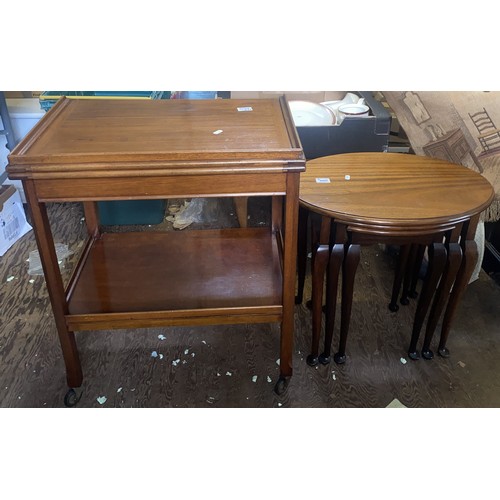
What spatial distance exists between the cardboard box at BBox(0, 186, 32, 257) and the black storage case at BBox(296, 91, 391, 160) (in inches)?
53.9

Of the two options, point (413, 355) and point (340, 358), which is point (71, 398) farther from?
point (413, 355)

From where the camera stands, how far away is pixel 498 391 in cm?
168

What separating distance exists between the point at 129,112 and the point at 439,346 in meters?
1.31

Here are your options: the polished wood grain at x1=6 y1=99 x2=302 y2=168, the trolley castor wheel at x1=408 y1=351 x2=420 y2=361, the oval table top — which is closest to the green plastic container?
the polished wood grain at x1=6 y1=99 x2=302 y2=168

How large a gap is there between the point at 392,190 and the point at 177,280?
74cm

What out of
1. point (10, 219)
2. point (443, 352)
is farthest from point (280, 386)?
point (10, 219)

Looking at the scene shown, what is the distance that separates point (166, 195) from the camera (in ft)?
4.33

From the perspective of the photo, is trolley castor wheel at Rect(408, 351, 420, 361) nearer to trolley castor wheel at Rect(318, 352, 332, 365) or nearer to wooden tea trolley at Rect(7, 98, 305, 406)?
trolley castor wheel at Rect(318, 352, 332, 365)

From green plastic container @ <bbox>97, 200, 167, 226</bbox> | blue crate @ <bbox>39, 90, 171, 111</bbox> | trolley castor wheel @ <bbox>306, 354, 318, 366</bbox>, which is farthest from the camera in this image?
green plastic container @ <bbox>97, 200, 167, 226</bbox>

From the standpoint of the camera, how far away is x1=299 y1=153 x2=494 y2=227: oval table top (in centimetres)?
145

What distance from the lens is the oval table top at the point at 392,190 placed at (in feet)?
4.75

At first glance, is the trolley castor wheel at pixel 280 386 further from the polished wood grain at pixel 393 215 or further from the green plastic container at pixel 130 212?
the green plastic container at pixel 130 212

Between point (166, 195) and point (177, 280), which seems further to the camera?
point (177, 280)

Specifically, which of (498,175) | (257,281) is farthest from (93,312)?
(498,175)
